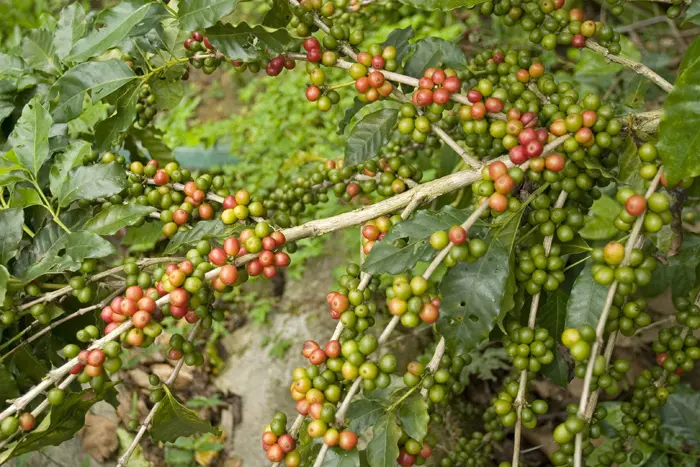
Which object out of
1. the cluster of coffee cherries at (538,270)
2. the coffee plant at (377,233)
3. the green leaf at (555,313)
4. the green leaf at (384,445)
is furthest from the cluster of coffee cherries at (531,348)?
the green leaf at (384,445)

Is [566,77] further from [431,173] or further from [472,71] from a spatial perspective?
[472,71]

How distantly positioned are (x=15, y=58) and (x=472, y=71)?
1.54 meters

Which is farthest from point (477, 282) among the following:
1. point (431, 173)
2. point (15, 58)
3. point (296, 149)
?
point (296, 149)

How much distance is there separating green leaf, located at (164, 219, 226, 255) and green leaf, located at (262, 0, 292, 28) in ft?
2.06

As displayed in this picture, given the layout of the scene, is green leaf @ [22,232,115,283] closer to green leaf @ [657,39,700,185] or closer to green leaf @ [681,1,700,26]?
green leaf @ [657,39,700,185]

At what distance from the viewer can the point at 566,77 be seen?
365cm

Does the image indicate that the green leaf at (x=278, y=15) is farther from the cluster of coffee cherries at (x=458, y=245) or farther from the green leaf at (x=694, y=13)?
the green leaf at (x=694, y=13)

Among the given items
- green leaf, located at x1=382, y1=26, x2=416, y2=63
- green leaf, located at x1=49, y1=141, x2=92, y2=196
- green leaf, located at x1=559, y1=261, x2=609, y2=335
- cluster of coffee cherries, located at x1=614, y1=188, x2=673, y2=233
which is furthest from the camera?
green leaf, located at x1=382, y1=26, x2=416, y2=63

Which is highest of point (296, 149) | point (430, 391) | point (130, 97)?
point (130, 97)

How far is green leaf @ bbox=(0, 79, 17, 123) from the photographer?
1.90m

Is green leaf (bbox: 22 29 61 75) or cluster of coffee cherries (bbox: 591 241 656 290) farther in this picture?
green leaf (bbox: 22 29 61 75)

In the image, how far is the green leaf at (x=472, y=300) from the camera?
142 centimetres

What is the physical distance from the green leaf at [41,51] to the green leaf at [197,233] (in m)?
0.79

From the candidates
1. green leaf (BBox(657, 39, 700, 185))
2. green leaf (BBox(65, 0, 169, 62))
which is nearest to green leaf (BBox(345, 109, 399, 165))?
green leaf (BBox(65, 0, 169, 62))
